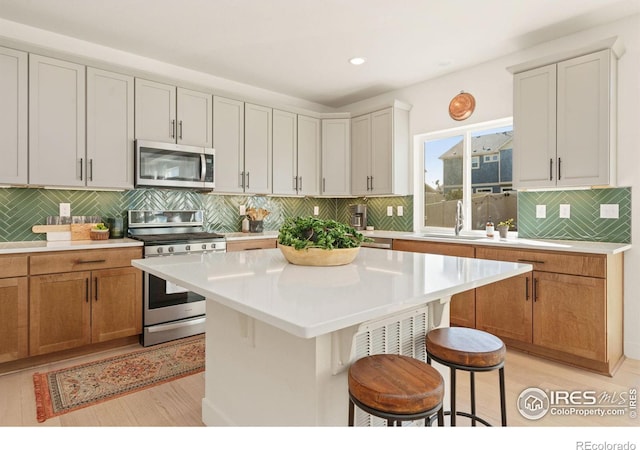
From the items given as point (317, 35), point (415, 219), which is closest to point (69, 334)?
point (317, 35)

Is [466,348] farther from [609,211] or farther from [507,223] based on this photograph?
[507,223]

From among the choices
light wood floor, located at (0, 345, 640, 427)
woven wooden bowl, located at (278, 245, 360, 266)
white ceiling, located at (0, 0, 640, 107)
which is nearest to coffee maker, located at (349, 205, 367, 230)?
white ceiling, located at (0, 0, 640, 107)

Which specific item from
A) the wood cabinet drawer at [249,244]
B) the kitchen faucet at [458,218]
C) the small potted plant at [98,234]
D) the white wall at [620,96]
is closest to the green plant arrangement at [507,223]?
the kitchen faucet at [458,218]

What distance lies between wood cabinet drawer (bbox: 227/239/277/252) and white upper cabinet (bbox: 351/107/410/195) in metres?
1.30

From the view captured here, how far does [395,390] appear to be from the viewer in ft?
3.87

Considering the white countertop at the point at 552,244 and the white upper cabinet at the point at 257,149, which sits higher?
the white upper cabinet at the point at 257,149

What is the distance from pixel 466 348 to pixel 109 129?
3.18 metres

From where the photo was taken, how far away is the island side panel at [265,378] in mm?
1371

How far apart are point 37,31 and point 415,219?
3.94 metres

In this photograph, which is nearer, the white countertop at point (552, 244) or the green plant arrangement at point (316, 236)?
the green plant arrangement at point (316, 236)

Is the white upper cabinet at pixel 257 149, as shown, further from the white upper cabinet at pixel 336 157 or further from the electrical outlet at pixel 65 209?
the electrical outlet at pixel 65 209

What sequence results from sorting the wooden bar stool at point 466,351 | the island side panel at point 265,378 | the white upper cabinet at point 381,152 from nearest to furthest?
the island side panel at point 265,378
the wooden bar stool at point 466,351
the white upper cabinet at point 381,152

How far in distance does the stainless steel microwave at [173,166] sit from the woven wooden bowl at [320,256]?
6.97ft

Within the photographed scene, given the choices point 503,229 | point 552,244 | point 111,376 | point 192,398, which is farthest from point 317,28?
point 111,376
